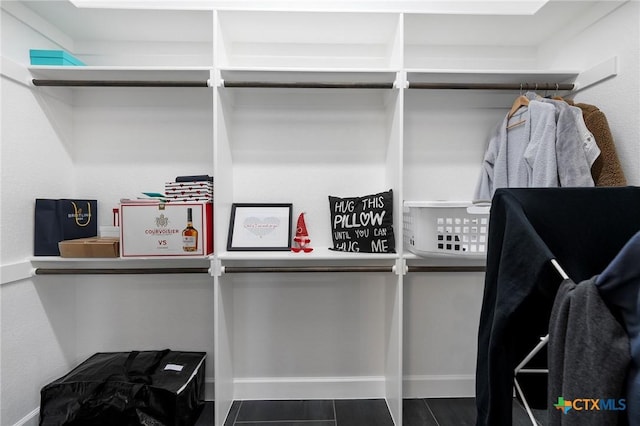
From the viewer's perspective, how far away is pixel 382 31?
1841 mm

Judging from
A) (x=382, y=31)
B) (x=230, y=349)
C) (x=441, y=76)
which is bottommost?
(x=230, y=349)

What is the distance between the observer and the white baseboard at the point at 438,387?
80.5 inches

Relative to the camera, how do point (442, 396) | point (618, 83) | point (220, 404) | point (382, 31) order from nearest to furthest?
point (618, 83) < point (220, 404) < point (382, 31) < point (442, 396)

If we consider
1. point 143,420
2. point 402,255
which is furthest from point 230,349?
point 402,255

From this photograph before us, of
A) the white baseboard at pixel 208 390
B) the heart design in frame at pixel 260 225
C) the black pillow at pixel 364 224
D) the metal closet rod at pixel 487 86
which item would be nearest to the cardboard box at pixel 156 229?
the heart design in frame at pixel 260 225

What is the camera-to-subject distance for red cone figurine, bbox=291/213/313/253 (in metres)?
1.88

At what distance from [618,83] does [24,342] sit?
2967 millimetres

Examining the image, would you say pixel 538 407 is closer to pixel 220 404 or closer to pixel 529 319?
pixel 529 319

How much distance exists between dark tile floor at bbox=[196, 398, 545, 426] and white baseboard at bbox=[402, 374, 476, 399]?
0.09ft

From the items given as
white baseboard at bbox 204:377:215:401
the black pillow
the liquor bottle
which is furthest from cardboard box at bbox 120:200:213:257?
white baseboard at bbox 204:377:215:401

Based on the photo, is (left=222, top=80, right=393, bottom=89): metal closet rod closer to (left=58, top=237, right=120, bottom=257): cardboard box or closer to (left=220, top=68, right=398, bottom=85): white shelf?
(left=220, top=68, right=398, bottom=85): white shelf

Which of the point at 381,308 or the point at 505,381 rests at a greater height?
the point at 505,381

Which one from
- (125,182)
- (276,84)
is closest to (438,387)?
(276,84)

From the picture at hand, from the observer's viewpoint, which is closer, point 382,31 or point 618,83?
point 618,83
